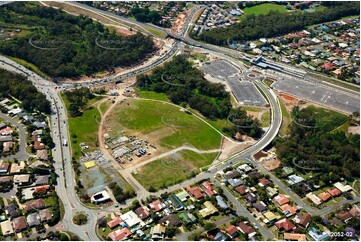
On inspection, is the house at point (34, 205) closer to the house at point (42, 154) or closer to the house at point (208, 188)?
the house at point (42, 154)

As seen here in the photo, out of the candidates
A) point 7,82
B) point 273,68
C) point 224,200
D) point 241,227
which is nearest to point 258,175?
point 224,200

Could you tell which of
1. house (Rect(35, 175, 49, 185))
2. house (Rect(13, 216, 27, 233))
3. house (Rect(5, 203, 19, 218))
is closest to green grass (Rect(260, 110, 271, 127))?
house (Rect(35, 175, 49, 185))

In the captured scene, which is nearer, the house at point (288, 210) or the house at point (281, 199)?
the house at point (288, 210)

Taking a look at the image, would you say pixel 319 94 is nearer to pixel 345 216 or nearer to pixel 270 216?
pixel 345 216

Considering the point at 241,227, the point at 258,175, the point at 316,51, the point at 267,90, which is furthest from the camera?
the point at 316,51

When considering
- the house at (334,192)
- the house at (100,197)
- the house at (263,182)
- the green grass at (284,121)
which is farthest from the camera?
the green grass at (284,121)

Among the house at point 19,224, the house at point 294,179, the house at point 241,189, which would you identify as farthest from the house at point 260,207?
the house at point 19,224

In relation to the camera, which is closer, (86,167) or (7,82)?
(86,167)

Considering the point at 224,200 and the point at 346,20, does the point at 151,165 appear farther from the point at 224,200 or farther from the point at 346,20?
the point at 346,20
